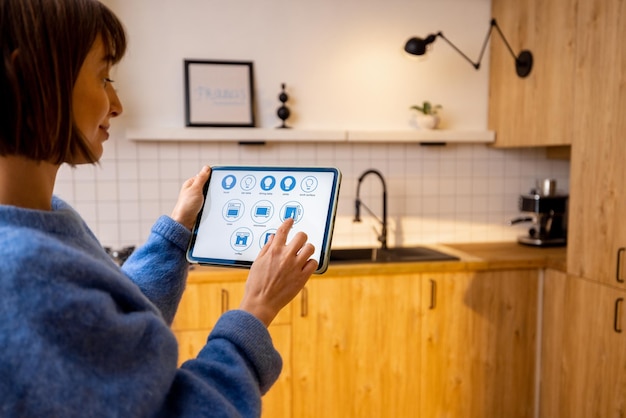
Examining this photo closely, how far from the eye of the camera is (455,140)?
108 inches

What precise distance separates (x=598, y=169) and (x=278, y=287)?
170cm

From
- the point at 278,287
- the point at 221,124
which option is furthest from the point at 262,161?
the point at 278,287

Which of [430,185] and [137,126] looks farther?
[430,185]

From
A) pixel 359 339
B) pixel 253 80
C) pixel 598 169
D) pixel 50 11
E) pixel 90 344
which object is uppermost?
pixel 253 80

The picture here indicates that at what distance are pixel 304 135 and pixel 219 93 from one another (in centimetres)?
46

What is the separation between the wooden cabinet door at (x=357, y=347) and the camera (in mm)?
2283

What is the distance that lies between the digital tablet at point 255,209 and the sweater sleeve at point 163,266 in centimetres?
3

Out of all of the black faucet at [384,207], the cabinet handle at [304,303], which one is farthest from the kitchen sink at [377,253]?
the cabinet handle at [304,303]

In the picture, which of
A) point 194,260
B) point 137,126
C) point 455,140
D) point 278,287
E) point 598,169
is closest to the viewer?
point 278,287

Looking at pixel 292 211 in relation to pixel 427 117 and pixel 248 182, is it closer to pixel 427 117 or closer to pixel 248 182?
pixel 248 182

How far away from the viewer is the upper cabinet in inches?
89.0

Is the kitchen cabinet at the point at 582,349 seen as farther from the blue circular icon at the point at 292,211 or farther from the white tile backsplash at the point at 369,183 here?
the blue circular icon at the point at 292,211

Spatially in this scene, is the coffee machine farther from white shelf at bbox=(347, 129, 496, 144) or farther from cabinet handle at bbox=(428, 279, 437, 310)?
cabinet handle at bbox=(428, 279, 437, 310)

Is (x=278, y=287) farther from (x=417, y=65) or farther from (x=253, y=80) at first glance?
(x=417, y=65)
